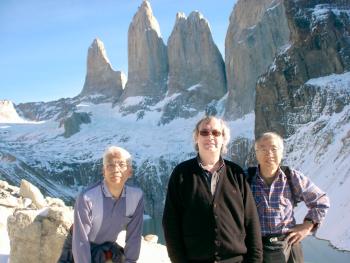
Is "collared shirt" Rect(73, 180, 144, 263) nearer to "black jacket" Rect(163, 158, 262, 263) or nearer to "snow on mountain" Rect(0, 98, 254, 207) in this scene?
"black jacket" Rect(163, 158, 262, 263)

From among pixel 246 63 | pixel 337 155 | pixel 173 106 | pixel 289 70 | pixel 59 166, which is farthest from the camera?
pixel 173 106

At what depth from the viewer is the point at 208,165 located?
5953mm

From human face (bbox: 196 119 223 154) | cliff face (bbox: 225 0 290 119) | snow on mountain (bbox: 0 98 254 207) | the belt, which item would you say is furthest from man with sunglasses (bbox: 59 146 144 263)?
cliff face (bbox: 225 0 290 119)

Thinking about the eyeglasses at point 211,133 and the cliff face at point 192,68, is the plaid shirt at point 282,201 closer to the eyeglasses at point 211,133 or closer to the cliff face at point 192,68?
the eyeglasses at point 211,133

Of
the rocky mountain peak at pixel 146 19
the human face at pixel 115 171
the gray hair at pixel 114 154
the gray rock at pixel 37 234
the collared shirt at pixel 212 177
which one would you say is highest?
the rocky mountain peak at pixel 146 19

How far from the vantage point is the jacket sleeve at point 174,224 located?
18.6ft

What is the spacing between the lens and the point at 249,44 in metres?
132

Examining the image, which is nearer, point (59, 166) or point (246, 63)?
point (246, 63)

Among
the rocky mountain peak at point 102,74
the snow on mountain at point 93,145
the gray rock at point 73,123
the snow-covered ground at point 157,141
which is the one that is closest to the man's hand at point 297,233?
the snow-covered ground at point 157,141

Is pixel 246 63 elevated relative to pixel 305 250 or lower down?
elevated

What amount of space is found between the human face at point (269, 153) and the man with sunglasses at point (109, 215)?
63.9 inches

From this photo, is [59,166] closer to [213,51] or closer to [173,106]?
[173,106]

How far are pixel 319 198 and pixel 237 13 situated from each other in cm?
13688

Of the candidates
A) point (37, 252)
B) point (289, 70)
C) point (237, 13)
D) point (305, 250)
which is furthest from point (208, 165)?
point (237, 13)
